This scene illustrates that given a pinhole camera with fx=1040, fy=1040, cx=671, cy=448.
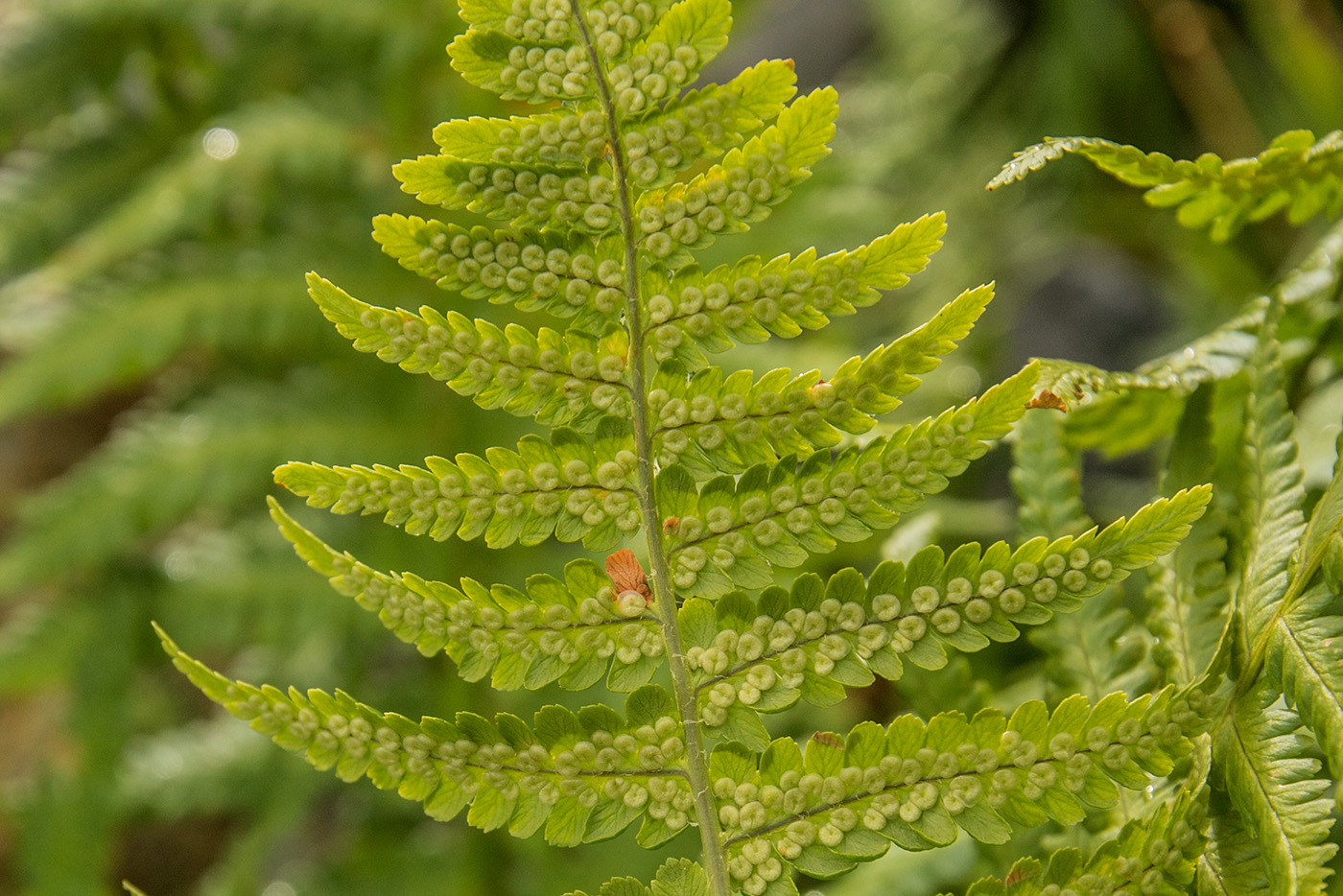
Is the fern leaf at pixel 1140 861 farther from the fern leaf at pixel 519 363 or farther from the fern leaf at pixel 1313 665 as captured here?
the fern leaf at pixel 519 363

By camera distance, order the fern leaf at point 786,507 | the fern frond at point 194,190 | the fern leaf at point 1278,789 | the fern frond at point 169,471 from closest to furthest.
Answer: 1. the fern leaf at point 1278,789
2. the fern leaf at point 786,507
3. the fern frond at point 169,471
4. the fern frond at point 194,190

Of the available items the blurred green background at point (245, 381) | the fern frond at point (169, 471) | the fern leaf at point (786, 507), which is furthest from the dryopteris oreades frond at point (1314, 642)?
the fern frond at point (169, 471)

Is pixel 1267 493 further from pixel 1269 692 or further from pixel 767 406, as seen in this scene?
pixel 767 406

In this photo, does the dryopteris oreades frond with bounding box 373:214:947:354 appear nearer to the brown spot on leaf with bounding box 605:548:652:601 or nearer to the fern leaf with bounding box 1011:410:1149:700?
the brown spot on leaf with bounding box 605:548:652:601

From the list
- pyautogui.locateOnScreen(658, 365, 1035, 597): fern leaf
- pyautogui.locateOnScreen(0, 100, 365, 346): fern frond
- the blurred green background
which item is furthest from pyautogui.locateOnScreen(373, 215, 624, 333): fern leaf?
pyautogui.locateOnScreen(0, 100, 365, 346): fern frond

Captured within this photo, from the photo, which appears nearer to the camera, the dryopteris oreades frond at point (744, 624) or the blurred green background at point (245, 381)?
the dryopteris oreades frond at point (744, 624)

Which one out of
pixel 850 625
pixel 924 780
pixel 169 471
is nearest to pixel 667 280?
pixel 850 625

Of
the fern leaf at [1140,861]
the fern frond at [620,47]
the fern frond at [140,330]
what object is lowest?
the fern leaf at [1140,861]
